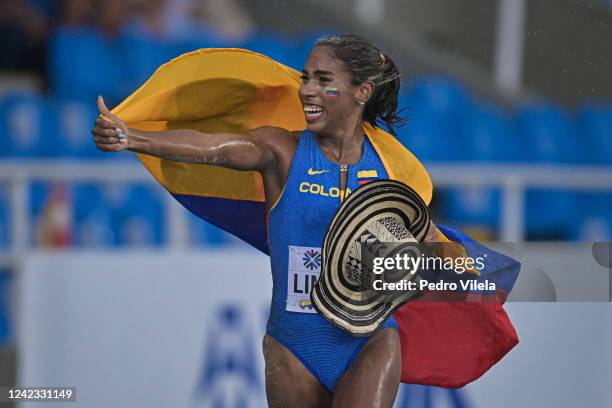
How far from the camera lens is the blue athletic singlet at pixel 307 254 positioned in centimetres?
490

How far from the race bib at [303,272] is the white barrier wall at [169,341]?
100 inches

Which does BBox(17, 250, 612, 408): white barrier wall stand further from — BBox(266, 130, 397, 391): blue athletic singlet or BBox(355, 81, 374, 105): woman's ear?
BBox(355, 81, 374, 105): woman's ear

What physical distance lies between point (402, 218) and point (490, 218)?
4.62m

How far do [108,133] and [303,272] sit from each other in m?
0.95

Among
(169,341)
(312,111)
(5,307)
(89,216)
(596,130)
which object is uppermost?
(596,130)

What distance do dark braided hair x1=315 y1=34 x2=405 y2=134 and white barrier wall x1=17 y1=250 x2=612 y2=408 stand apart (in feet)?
8.30

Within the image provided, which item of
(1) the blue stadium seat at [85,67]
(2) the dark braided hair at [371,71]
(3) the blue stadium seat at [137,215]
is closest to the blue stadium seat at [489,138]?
(3) the blue stadium seat at [137,215]

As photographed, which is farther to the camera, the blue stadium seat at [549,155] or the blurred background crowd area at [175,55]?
the blue stadium seat at [549,155]

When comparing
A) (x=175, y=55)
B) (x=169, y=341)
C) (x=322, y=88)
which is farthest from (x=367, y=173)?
(x=175, y=55)

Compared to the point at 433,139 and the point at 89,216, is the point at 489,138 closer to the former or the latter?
the point at 433,139

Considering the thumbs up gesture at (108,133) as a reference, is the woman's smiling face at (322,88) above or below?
above

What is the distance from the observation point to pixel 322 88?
193 inches

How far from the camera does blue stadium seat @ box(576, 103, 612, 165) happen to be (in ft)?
34.6

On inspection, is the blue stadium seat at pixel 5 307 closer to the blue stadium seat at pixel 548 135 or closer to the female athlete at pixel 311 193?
the female athlete at pixel 311 193
